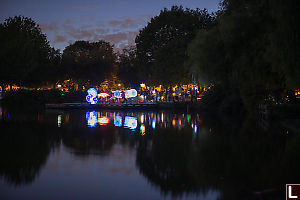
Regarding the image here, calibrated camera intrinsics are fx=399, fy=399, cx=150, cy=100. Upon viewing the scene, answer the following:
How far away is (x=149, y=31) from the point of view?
6644cm

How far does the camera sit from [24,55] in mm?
63219

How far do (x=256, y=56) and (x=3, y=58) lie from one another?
54.1m

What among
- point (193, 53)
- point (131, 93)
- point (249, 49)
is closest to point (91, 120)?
point (193, 53)

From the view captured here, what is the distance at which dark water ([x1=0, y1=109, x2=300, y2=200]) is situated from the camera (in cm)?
859

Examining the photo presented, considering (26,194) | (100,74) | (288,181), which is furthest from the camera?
(100,74)

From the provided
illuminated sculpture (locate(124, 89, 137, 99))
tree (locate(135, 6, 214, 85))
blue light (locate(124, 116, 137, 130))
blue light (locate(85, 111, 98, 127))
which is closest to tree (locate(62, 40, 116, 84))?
tree (locate(135, 6, 214, 85))

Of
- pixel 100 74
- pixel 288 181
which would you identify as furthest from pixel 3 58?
pixel 288 181

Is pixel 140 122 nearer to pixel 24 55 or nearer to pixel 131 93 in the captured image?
pixel 131 93

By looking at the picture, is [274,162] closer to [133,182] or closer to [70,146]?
[133,182]

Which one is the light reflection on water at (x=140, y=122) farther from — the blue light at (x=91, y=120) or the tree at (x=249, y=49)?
the tree at (x=249, y=49)

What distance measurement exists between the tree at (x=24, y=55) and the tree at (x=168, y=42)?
17071mm

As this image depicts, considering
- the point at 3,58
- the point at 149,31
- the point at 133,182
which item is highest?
the point at 149,31

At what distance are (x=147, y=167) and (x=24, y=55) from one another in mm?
56082

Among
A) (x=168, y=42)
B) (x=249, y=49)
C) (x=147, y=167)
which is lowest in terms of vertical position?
(x=147, y=167)
